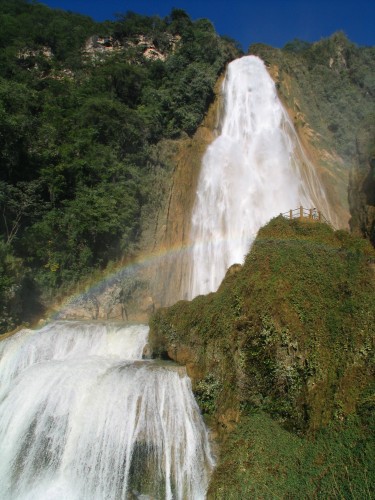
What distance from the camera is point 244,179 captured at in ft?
97.5

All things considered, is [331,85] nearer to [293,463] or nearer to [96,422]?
[293,463]

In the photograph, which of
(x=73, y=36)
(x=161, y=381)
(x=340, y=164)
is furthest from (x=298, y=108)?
(x=161, y=381)

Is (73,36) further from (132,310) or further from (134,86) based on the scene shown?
(132,310)

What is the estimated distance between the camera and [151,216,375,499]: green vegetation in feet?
27.7

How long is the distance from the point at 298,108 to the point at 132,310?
28906 mm

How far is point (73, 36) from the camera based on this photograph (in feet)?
157

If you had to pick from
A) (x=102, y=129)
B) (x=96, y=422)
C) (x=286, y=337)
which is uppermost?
(x=102, y=129)

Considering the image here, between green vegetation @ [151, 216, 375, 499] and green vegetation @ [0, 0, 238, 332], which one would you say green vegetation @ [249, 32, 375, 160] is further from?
green vegetation @ [151, 216, 375, 499]

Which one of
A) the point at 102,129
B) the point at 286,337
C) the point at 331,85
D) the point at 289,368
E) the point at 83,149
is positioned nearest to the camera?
the point at 289,368

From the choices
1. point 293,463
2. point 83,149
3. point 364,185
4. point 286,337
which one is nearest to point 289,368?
point 286,337

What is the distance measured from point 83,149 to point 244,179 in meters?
11.8

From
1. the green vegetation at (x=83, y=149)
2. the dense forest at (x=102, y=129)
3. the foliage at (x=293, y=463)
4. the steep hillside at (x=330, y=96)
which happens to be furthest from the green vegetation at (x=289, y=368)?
the steep hillside at (x=330, y=96)

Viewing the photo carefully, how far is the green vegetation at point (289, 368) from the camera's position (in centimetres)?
845

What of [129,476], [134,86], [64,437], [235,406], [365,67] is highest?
[365,67]
